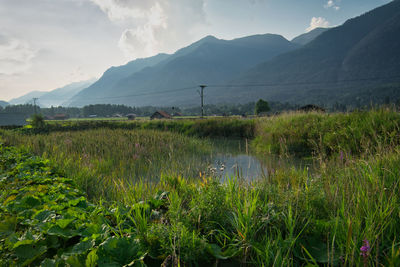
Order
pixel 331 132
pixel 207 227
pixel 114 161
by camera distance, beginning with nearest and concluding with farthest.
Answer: pixel 207 227 → pixel 114 161 → pixel 331 132

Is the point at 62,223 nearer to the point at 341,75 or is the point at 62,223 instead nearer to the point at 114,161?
the point at 114,161

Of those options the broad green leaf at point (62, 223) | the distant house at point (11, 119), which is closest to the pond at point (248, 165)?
the broad green leaf at point (62, 223)

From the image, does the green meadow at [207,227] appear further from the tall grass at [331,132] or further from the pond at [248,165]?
the tall grass at [331,132]

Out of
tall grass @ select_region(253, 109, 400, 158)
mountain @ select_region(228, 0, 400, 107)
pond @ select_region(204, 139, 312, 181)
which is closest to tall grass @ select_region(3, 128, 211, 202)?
pond @ select_region(204, 139, 312, 181)

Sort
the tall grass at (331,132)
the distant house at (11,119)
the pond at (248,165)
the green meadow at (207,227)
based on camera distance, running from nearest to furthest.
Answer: the green meadow at (207,227) < the pond at (248,165) < the tall grass at (331,132) < the distant house at (11,119)

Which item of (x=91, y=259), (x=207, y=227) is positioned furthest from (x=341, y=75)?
(x=91, y=259)

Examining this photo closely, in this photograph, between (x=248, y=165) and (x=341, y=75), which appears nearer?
(x=248, y=165)

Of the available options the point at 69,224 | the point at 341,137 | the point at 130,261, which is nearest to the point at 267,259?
the point at 130,261

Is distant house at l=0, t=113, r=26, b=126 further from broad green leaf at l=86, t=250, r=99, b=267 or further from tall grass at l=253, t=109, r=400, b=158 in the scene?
broad green leaf at l=86, t=250, r=99, b=267

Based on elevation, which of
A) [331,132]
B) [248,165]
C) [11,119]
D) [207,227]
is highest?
[11,119]

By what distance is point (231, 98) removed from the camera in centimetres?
18062

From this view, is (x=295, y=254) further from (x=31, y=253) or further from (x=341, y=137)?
(x=341, y=137)

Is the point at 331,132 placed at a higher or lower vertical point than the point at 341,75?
lower

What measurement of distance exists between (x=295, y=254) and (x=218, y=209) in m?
0.79
